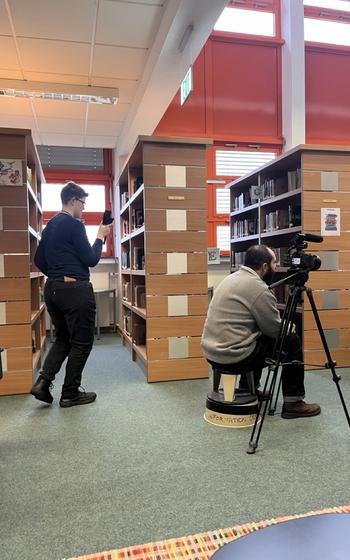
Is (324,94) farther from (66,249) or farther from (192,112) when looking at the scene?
(66,249)

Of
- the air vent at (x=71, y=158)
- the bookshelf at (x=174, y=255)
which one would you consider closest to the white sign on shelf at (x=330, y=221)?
the bookshelf at (x=174, y=255)

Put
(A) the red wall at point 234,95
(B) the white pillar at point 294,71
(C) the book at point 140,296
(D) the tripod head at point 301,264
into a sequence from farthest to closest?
(A) the red wall at point 234,95, (B) the white pillar at point 294,71, (C) the book at point 140,296, (D) the tripod head at point 301,264

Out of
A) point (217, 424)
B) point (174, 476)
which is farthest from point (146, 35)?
point (174, 476)

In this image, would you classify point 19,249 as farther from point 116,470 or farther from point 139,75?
point 139,75

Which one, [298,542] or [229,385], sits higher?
[298,542]

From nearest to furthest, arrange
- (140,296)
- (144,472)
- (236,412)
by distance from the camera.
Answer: (144,472) < (236,412) < (140,296)

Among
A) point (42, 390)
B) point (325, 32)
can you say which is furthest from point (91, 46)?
point (325, 32)

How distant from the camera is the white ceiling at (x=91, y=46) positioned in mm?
3297

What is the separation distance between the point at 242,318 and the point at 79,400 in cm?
146

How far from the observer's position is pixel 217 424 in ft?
8.90

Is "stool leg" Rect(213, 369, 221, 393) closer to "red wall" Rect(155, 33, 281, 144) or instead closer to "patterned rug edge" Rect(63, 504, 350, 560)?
"patterned rug edge" Rect(63, 504, 350, 560)

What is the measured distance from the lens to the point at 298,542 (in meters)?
0.81

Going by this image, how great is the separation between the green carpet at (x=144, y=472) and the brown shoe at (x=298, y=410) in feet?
0.22

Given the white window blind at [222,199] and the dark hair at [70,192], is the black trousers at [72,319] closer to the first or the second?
the dark hair at [70,192]
